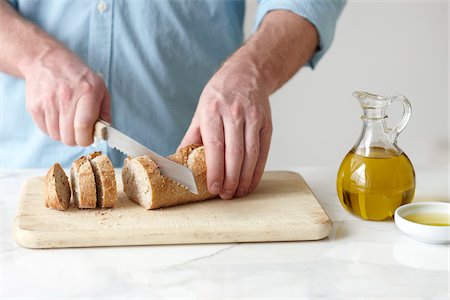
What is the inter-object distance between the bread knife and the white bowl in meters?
0.40

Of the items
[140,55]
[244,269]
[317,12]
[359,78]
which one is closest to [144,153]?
[244,269]

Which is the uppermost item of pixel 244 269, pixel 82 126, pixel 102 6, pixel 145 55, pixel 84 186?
pixel 102 6

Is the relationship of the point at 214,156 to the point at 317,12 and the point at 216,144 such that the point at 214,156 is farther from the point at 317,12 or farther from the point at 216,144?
the point at 317,12

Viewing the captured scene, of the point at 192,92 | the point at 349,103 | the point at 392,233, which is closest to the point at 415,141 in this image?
the point at 349,103

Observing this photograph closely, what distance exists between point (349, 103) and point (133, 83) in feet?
4.98

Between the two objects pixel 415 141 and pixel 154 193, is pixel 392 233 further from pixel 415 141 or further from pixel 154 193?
pixel 415 141

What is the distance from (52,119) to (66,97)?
0.19 feet

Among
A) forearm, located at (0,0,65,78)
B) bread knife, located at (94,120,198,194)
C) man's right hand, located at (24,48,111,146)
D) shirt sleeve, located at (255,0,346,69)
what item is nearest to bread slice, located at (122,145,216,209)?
bread knife, located at (94,120,198,194)

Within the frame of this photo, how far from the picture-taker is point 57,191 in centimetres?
147

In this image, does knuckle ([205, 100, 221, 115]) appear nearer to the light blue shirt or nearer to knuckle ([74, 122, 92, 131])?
knuckle ([74, 122, 92, 131])

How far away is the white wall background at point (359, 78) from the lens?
324 cm

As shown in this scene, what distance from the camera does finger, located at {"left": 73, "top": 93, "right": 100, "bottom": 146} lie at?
1540 millimetres

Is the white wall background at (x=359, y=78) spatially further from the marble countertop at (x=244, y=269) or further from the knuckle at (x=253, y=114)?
the marble countertop at (x=244, y=269)

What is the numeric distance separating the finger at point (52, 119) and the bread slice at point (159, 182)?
0.17m
